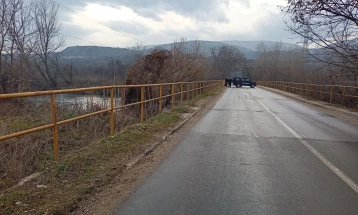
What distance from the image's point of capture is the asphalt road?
4.00 m

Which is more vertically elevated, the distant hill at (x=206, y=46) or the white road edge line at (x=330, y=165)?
the distant hill at (x=206, y=46)

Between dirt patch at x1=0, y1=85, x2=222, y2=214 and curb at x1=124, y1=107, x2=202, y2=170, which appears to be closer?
dirt patch at x1=0, y1=85, x2=222, y2=214

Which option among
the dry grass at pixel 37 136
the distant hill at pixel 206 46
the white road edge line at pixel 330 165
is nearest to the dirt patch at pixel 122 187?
the dry grass at pixel 37 136

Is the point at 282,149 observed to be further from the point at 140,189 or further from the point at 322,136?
the point at 140,189

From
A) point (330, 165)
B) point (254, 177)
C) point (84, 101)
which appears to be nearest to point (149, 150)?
point (254, 177)

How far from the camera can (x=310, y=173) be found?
5367mm

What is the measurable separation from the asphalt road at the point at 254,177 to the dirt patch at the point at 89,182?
0.29 metres

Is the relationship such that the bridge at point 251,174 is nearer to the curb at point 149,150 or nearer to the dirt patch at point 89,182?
the dirt patch at point 89,182

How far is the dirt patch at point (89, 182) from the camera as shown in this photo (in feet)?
12.5

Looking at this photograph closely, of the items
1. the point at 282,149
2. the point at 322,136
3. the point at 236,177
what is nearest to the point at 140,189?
the point at 236,177

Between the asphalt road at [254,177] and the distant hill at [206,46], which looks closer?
the asphalt road at [254,177]

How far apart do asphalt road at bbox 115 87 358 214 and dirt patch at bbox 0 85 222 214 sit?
290 millimetres

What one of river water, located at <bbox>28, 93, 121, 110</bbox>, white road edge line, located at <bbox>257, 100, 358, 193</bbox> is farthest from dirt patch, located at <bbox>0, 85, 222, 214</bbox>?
white road edge line, located at <bbox>257, 100, 358, 193</bbox>

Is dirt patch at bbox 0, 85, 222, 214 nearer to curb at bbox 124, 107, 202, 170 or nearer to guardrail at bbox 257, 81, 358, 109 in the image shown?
curb at bbox 124, 107, 202, 170
